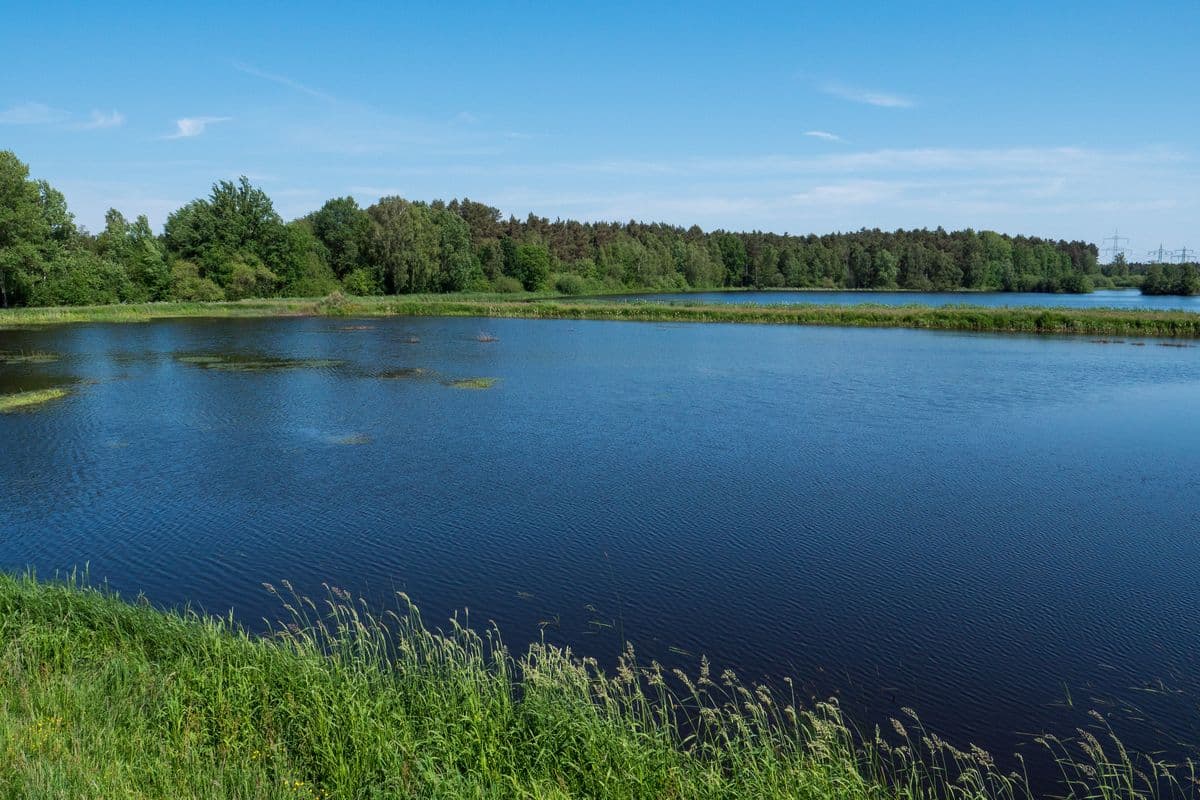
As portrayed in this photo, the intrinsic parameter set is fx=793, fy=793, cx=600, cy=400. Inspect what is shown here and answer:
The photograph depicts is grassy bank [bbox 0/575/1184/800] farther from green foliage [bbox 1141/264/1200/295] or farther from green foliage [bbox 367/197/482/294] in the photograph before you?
green foliage [bbox 1141/264/1200/295]

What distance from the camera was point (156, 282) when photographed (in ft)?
255

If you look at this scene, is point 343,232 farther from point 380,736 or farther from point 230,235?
point 380,736

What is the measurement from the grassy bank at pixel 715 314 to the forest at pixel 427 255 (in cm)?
705

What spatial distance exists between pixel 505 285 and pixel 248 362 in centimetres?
6539

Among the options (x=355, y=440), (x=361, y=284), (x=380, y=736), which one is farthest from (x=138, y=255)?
(x=380, y=736)

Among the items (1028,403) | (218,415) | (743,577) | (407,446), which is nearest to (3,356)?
(218,415)

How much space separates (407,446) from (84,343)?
34.9 metres

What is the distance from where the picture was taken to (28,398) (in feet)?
90.6

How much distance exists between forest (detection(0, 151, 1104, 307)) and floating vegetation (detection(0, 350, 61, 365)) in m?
25.4

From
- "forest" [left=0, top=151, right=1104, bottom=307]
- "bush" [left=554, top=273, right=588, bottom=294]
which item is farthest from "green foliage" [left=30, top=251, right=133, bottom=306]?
"bush" [left=554, top=273, right=588, bottom=294]

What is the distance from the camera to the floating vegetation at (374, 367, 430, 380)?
1369 inches

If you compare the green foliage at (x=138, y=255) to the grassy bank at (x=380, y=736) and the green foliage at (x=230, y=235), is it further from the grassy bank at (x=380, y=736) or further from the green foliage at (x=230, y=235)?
the grassy bank at (x=380, y=736)

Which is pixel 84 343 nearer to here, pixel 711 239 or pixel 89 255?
pixel 89 255

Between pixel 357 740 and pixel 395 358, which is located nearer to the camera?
pixel 357 740
